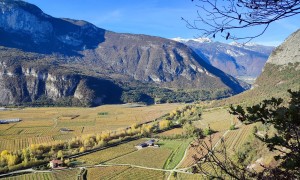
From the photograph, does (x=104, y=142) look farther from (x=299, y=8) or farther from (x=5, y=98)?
(x=5, y=98)

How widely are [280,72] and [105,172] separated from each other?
81.5 meters

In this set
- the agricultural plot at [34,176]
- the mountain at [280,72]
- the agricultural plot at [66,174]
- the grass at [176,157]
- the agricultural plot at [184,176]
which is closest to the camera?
the agricultural plot at [184,176]

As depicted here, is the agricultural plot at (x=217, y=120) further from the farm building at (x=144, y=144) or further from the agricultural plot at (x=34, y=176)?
the agricultural plot at (x=34, y=176)

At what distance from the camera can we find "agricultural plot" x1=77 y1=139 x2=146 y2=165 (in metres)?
73.9

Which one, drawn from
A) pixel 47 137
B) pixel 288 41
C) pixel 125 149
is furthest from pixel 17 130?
pixel 288 41

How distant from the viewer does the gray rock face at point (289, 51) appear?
397ft

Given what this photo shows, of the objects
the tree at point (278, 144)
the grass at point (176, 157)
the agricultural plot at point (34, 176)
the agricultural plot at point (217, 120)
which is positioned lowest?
the agricultural plot at point (34, 176)

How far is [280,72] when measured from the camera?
121750mm

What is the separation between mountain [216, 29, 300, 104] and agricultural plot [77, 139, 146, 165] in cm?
4373

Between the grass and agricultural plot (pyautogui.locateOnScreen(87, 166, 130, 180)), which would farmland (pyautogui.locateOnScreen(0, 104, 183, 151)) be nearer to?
agricultural plot (pyautogui.locateOnScreen(87, 166, 130, 180))

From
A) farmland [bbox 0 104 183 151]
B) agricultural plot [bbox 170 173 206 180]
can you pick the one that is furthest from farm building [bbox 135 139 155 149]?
agricultural plot [bbox 170 173 206 180]

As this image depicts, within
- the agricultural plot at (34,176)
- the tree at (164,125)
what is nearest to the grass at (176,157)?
the agricultural plot at (34,176)

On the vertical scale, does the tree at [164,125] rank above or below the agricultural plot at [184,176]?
above

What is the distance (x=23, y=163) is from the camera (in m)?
Result: 68.1
